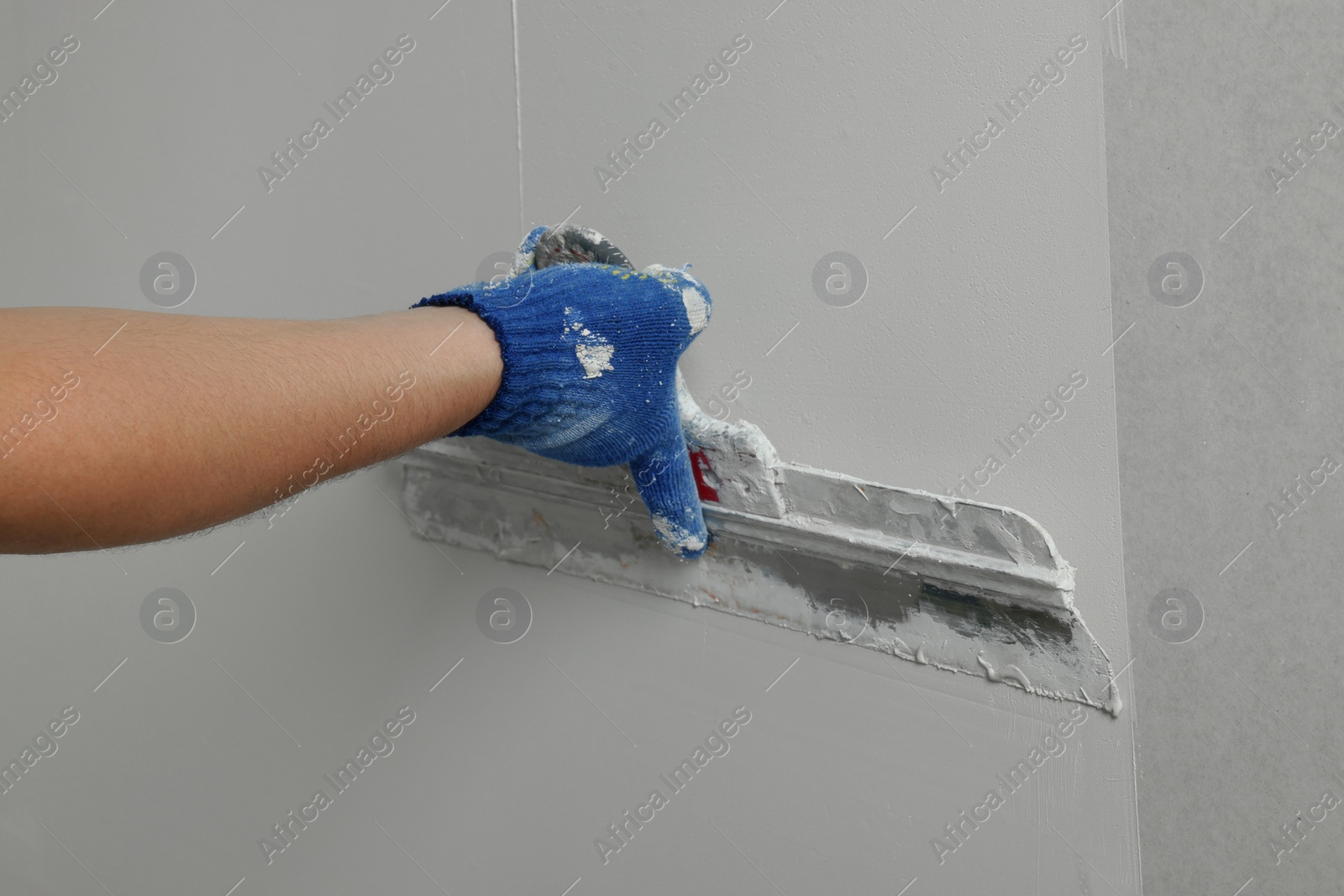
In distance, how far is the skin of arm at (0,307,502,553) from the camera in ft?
2.01

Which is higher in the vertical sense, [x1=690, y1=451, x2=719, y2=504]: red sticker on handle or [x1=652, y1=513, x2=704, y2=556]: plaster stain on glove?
[x1=690, y1=451, x2=719, y2=504]: red sticker on handle

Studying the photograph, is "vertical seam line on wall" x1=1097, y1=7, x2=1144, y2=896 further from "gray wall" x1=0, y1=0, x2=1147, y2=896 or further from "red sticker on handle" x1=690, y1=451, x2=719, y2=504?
"red sticker on handle" x1=690, y1=451, x2=719, y2=504

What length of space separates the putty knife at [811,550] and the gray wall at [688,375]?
1.3 inches

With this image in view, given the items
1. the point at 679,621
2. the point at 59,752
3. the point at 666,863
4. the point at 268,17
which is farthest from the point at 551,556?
the point at 59,752

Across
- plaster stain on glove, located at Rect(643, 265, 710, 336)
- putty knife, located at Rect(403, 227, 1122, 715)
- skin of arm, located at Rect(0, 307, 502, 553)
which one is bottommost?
putty knife, located at Rect(403, 227, 1122, 715)

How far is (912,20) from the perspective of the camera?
1.06m

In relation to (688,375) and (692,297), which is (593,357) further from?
(688,375)

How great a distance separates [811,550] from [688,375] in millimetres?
322

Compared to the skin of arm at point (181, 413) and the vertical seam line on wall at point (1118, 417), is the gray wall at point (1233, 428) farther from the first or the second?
the skin of arm at point (181, 413)

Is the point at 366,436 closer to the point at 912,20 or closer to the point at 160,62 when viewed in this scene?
the point at 912,20

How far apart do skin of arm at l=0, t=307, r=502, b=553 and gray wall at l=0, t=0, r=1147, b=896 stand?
0.05 m

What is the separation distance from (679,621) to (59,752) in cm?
191

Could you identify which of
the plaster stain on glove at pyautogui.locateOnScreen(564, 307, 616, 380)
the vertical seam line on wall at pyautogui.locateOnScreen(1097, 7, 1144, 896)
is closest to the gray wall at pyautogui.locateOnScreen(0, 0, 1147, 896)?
the vertical seam line on wall at pyautogui.locateOnScreen(1097, 7, 1144, 896)

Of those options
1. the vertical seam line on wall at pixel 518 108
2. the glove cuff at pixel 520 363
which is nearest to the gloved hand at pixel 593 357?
the glove cuff at pixel 520 363
